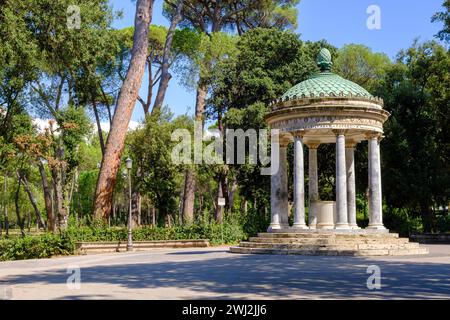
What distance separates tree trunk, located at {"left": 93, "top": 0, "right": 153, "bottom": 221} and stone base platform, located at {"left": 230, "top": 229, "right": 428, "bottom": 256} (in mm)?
10046

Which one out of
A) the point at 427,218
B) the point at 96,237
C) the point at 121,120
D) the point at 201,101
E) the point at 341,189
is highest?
the point at 201,101

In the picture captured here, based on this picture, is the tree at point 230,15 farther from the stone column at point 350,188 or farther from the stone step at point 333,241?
the stone step at point 333,241

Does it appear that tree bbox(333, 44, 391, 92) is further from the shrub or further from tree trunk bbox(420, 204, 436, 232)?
the shrub

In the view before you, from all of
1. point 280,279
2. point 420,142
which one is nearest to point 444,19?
point 420,142

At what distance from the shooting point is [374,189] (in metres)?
23.0

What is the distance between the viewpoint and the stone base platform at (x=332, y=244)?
20.4 meters

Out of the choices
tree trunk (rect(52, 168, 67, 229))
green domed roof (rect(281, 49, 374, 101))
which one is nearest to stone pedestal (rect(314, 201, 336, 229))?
green domed roof (rect(281, 49, 374, 101))

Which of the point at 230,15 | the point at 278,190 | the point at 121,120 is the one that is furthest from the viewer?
the point at 230,15

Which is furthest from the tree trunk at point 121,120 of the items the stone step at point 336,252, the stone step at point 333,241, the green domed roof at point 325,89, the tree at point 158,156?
the stone step at point 333,241

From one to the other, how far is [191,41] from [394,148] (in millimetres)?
21106

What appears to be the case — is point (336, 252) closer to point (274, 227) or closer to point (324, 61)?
point (274, 227)

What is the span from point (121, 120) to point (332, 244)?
14.8 meters

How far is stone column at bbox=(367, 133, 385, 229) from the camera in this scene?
22.8 m
